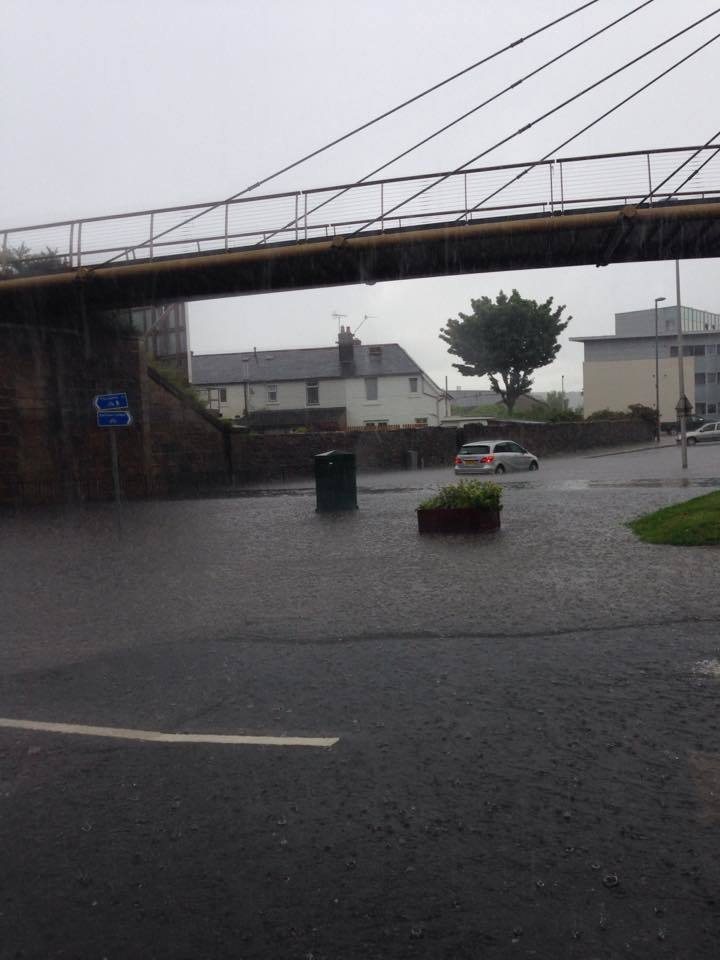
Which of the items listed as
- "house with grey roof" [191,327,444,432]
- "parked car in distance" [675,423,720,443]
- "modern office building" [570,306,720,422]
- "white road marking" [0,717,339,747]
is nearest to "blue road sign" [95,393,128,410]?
"white road marking" [0,717,339,747]

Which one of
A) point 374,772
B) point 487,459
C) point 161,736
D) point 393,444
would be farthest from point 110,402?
point 393,444

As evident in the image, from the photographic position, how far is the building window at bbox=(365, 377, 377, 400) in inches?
2741

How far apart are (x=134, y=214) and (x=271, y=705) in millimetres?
22032

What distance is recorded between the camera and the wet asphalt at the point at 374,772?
372 centimetres

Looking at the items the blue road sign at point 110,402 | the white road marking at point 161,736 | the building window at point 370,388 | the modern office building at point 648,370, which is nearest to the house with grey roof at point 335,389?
the building window at point 370,388

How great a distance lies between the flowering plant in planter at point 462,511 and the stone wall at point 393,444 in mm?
25051

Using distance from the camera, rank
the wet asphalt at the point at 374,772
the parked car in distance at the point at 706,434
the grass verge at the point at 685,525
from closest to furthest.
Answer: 1. the wet asphalt at the point at 374,772
2. the grass verge at the point at 685,525
3. the parked car in distance at the point at 706,434

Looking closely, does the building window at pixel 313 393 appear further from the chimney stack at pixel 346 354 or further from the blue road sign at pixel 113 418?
the blue road sign at pixel 113 418

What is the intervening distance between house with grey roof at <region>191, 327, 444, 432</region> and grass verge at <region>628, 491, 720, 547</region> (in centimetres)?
5090

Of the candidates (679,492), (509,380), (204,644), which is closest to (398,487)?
(679,492)

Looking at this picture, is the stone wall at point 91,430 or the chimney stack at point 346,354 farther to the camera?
the chimney stack at point 346,354

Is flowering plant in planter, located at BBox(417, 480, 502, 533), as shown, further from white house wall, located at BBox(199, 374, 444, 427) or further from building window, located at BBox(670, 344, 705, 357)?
building window, located at BBox(670, 344, 705, 357)

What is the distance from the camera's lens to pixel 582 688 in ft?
22.5

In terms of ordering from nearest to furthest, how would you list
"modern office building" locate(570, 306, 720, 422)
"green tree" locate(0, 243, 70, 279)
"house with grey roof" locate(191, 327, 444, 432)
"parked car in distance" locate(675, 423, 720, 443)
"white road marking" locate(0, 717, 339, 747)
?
"white road marking" locate(0, 717, 339, 747) → "green tree" locate(0, 243, 70, 279) → "parked car in distance" locate(675, 423, 720, 443) → "house with grey roof" locate(191, 327, 444, 432) → "modern office building" locate(570, 306, 720, 422)
